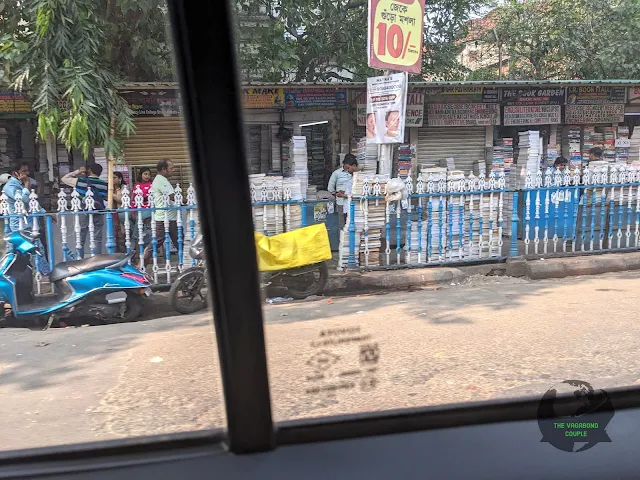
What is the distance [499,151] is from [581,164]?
1.52 m

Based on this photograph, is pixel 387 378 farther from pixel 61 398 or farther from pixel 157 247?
pixel 157 247

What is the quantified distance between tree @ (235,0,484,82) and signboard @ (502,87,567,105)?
1.15 m

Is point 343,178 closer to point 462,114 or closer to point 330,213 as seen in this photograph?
point 330,213

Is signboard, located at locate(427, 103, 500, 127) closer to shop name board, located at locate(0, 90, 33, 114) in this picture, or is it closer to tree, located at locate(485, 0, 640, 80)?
tree, located at locate(485, 0, 640, 80)

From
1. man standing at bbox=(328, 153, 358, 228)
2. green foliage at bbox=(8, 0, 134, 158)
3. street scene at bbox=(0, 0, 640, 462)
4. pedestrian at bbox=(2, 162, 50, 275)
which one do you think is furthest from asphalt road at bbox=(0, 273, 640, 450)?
green foliage at bbox=(8, 0, 134, 158)

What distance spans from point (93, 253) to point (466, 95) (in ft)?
20.6

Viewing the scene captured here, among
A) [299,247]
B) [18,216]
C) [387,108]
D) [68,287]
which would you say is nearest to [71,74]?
[18,216]

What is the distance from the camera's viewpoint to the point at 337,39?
8117mm

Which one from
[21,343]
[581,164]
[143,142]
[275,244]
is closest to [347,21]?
[143,142]

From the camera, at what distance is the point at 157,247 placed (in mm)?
5965

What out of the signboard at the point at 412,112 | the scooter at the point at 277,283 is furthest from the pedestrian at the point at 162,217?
the signboard at the point at 412,112

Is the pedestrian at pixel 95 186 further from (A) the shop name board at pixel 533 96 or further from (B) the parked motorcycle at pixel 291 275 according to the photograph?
(A) the shop name board at pixel 533 96

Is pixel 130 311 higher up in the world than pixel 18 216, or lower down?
lower down

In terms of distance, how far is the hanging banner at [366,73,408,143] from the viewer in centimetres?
623
